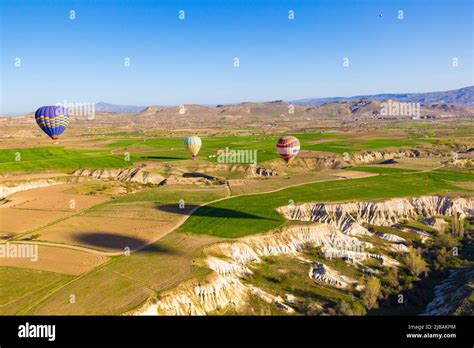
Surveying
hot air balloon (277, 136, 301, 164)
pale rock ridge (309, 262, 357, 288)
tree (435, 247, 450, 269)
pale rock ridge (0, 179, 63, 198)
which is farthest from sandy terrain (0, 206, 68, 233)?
tree (435, 247, 450, 269)

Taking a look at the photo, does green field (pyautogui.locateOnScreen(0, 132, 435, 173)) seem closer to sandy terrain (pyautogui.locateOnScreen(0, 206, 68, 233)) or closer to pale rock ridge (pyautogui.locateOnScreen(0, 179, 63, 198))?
pale rock ridge (pyautogui.locateOnScreen(0, 179, 63, 198))

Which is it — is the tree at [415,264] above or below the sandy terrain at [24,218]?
below

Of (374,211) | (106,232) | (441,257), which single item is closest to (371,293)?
(441,257)

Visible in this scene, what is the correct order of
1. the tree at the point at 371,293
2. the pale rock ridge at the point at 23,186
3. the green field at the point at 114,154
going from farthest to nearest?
the green field at the point at 114,154
the pale rock ridge at the point at 23,186
the tree at the point at 371,293

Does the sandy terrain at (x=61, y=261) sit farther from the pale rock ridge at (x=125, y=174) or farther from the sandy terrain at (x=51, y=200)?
the pale rock ridge at (x=125, y=174)

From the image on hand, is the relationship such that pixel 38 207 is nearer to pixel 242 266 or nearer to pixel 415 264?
pixel 242 266

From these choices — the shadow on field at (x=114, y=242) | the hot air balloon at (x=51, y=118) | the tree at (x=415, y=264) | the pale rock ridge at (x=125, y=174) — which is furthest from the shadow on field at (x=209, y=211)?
the hot air balloon at (x=51, y=118)

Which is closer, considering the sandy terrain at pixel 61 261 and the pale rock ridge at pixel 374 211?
the sandy terrain at pixel 61 261

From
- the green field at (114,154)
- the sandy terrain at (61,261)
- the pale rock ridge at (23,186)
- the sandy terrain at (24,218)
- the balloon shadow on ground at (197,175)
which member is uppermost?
the green field at (114,154)

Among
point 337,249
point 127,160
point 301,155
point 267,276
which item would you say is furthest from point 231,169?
point 267,276
